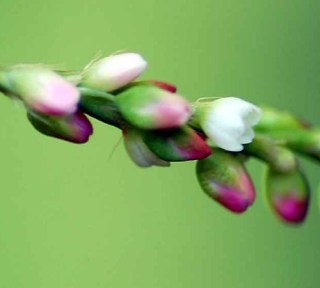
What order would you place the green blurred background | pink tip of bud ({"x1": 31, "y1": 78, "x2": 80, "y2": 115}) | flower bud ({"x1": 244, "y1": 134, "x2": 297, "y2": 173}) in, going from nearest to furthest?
pink tip of bud ({"x1": 31, "y1": 78, "x2": 80, "y2": 115})
flower bud ({"x1": 244, "y1": 134, "x2": 297, "y2": 173})
the green blurred background

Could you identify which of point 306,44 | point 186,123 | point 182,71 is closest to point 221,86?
point 182,71

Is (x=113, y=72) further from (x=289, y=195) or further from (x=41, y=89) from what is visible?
(x=289, y=195)

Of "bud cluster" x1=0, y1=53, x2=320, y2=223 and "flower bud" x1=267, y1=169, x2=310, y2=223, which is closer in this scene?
"bud cluster" x1=0, y1=53, x2=320, y2=223

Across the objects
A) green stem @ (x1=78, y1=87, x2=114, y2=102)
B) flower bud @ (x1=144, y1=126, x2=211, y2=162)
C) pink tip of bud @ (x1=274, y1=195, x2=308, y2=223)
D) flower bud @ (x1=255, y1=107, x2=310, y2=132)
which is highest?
flower bud @ (x1=255, y1=107, x2=310, y2=132)

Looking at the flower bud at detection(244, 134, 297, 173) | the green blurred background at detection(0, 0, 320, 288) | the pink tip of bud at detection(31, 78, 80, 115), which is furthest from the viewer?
the green blurred background at detection(0, 0, 320, 288)

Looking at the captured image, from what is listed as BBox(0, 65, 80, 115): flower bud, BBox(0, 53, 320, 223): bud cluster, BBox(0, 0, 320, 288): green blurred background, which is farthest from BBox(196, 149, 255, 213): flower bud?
BBox(0, 0, 320, 288): green blurred background

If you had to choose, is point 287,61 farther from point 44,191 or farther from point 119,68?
point 119,68

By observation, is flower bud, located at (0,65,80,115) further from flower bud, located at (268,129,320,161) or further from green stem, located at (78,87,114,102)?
flower bud, located at (268,129,320,161)

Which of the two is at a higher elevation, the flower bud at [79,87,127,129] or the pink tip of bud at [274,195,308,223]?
the flower bud at [79,87,127,129]
